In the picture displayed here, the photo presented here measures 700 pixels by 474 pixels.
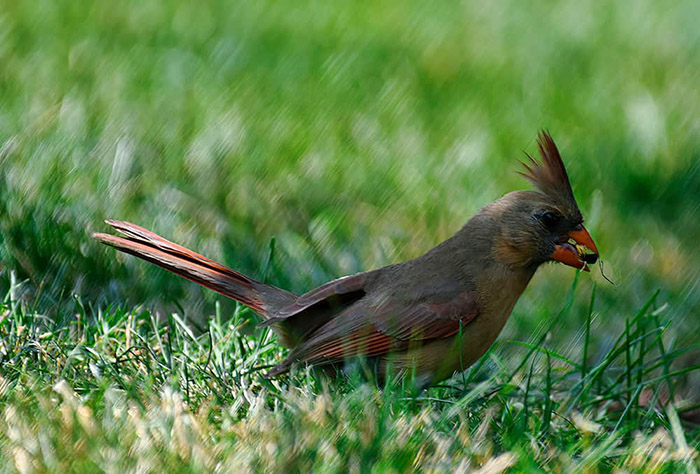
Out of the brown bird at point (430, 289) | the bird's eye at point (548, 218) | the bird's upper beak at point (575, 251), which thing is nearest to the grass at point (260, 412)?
the brown bird at point (430, 289)

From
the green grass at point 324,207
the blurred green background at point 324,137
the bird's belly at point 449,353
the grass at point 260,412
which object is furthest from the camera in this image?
the blurred green background at point 324,137

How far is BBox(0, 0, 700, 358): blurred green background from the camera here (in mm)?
3932

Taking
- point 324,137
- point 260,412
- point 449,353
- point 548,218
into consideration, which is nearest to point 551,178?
point 548,218

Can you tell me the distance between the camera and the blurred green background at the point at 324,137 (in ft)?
12.9

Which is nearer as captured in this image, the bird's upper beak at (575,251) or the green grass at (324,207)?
the green grass at (324,207)

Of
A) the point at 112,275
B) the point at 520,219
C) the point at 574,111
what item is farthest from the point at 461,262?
the point at 574,111

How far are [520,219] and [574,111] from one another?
1.79 metres

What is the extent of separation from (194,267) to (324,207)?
2.94ft

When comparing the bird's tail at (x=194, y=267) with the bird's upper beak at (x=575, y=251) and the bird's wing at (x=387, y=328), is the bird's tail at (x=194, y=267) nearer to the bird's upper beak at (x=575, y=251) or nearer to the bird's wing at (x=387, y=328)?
the bird's wing at (x=387, y=328)

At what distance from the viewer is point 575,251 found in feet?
11.4

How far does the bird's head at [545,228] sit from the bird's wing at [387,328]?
0.24 metres

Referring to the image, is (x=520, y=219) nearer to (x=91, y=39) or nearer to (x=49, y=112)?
(x=49, y=112)

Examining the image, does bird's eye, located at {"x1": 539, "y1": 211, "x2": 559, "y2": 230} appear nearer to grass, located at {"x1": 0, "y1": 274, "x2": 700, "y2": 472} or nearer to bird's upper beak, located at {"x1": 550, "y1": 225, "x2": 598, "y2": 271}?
bird's upper beak, located at {"x1": 550, "y1": 225, "x2": 598, "y2": 271}

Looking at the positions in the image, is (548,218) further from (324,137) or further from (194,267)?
(324,137)
